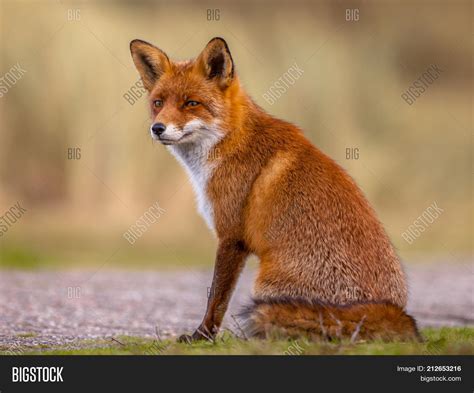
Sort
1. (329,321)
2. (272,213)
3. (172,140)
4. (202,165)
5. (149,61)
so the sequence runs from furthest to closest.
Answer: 1. (149,61)
2. (202,165)
3. (172,140)
4. (272,213)
5. (329,321)

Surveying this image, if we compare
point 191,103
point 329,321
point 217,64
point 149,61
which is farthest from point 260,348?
point 149,61

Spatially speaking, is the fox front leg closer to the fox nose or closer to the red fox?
the red fox

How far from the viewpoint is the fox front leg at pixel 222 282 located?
25.0ft

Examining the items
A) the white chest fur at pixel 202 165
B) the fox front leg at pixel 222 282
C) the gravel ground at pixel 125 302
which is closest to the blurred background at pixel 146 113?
the gravel ground at pixel 125 302

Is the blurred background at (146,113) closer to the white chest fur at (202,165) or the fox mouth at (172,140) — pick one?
the white chest fur at (202,165)

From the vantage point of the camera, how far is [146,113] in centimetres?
2583

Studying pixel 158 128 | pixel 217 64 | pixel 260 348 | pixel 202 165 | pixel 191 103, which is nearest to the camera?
pixel 260 348

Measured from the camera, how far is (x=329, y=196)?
24.6ft

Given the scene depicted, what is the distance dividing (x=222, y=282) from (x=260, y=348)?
1.22 meters

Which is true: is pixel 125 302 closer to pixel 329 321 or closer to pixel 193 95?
pixel 193 95

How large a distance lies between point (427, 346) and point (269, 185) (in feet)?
7.16

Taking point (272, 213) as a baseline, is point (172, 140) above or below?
above

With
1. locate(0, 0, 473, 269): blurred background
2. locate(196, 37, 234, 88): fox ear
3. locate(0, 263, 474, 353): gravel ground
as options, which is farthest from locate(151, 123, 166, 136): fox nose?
locate(0, 0, 473, 269): blurred background
